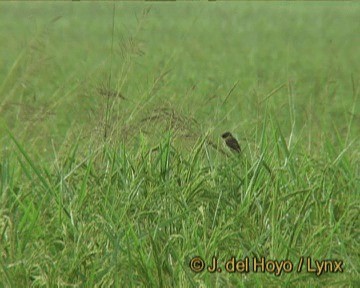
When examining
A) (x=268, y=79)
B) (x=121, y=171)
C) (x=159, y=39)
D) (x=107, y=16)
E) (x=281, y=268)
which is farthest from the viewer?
(x=107, y=16)

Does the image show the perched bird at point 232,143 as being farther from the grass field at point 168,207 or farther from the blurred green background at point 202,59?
the blurred green background at point 202,59

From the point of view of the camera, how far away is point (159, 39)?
43.3ft

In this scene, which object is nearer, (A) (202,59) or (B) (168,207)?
(B) (168,207)

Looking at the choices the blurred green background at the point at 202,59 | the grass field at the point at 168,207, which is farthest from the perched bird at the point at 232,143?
the blurred green background at the point at 202,59

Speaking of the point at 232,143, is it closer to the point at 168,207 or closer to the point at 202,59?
the point at 168,207

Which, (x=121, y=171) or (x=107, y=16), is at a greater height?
(x=121, y=171)

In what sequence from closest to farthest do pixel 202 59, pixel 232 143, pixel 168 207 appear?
1. pixel 168 207
2. pixel 232 143
3. pixel 202 59

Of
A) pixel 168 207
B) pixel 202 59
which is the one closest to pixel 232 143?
pixel 168 207

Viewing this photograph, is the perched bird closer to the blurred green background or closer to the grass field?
the grass field

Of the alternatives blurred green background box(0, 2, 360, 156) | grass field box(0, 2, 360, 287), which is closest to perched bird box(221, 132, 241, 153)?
grass field box(0, 2, 360, 287)

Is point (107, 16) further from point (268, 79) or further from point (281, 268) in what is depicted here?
point (281, 268)

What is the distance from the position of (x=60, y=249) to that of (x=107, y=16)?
15.1 m

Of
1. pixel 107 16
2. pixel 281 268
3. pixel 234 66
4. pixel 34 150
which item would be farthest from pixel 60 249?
pixel 107 16

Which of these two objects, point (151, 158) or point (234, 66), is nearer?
point (151, 158)
